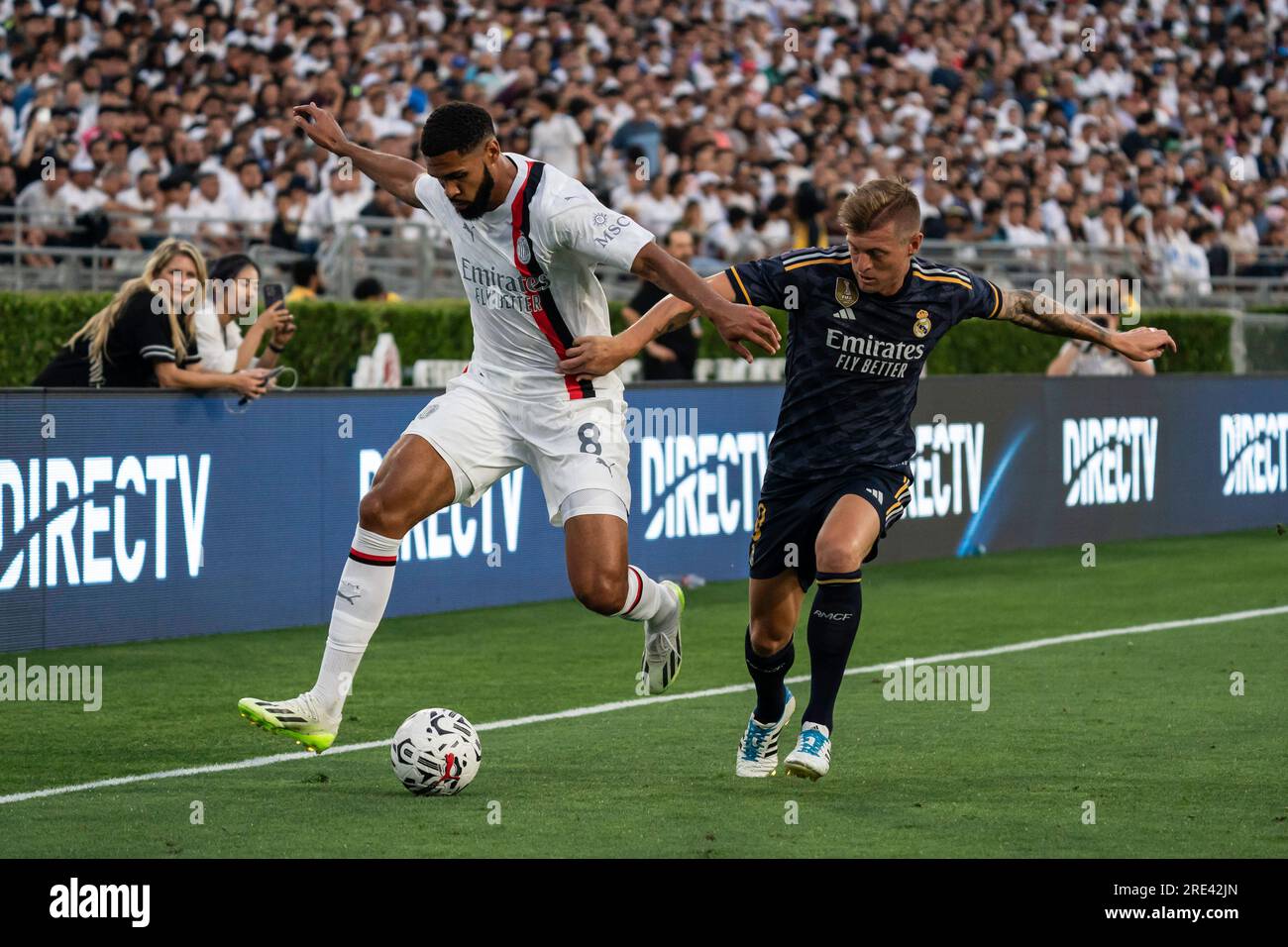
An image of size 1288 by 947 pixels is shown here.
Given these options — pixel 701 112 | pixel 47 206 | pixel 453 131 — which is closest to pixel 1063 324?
pixel 453 131

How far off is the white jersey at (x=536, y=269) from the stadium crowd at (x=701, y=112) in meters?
8.32

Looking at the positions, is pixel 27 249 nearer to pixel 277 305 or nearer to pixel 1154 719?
pixel 277 305

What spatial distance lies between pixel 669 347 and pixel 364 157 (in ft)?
25.0

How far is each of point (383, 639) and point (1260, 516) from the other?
1049cm

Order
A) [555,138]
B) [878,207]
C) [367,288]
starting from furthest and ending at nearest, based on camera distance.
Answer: [555,138]
[367,288]
[878,207]

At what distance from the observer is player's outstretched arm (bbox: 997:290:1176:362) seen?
25.2ft

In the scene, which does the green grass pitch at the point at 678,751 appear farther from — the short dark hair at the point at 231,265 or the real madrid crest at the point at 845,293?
the short dark hair at the point at 231,265

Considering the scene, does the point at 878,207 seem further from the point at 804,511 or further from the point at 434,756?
the point at 434,756

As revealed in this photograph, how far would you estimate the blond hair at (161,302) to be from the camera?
11609 mm

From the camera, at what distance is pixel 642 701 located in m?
9.62

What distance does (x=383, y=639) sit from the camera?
1169cm
